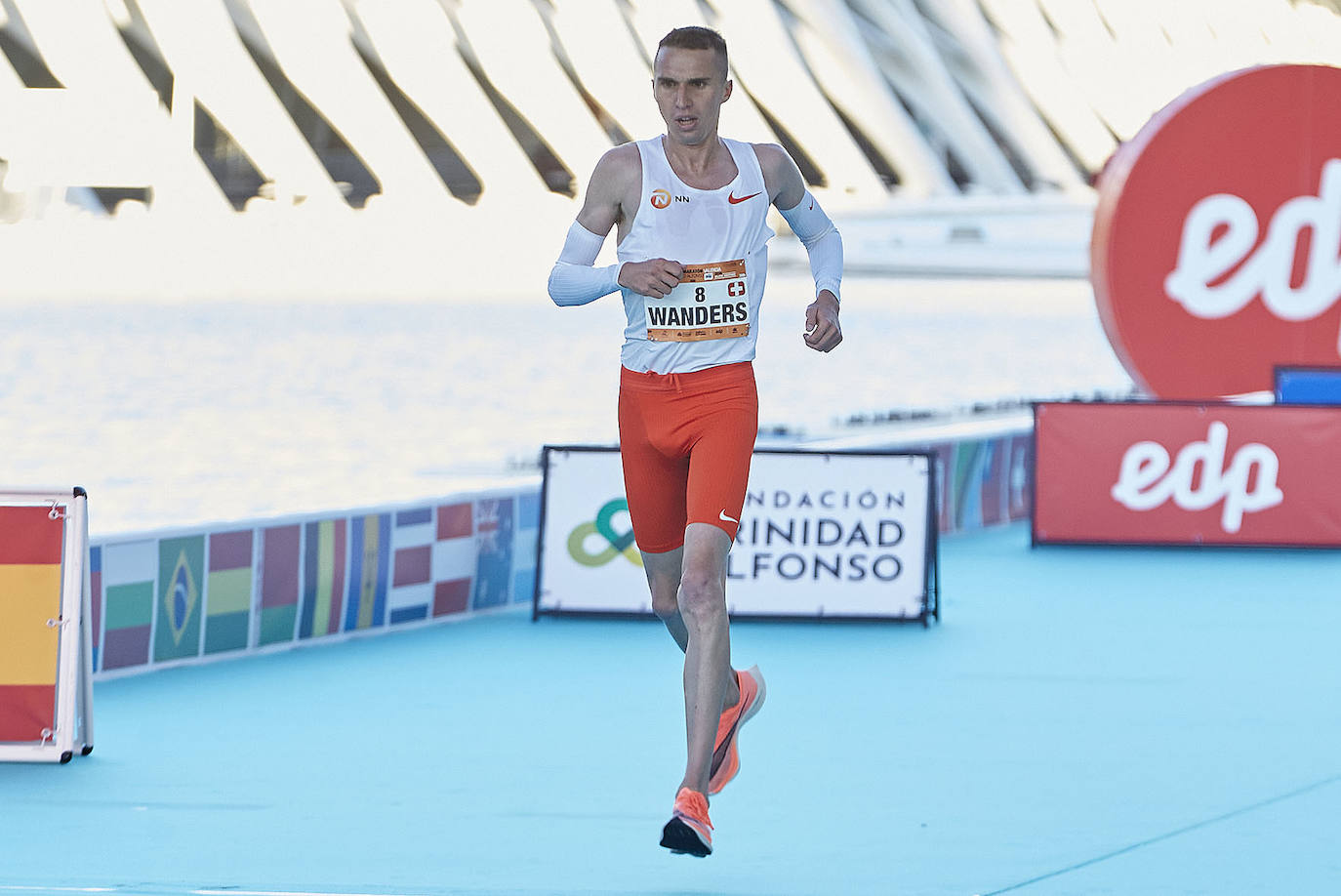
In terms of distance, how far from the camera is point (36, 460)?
45.5ft

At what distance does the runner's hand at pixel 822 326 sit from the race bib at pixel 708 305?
0.14 m

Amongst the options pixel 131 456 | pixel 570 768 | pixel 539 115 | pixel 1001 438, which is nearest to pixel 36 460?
pixel 131 456

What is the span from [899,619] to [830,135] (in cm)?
3810

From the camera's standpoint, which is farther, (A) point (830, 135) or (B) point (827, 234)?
(A) point (830, 135)

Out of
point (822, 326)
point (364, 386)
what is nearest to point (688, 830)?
point (822, 326)

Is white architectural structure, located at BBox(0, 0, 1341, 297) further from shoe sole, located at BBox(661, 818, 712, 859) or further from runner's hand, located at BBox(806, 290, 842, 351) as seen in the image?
shoe sole, located at BBox(661, 818, 712, 859)

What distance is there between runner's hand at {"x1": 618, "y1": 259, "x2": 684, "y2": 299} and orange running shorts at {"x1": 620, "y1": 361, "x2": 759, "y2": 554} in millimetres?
256

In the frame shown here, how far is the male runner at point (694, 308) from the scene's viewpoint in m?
4.26

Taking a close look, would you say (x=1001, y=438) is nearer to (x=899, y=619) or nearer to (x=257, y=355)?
(x=899, y=619)

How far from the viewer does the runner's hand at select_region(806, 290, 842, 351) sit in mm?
4336

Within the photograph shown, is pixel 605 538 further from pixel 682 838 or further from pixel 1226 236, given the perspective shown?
pixel 1226 236

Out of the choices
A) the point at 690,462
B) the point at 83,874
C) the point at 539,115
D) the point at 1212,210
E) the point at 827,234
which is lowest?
the point at 83,874

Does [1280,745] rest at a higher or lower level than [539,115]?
lower

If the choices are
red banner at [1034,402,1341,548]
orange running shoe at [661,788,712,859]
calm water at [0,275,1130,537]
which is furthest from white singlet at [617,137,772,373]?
red banner at [1034,402,1341,548]
